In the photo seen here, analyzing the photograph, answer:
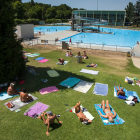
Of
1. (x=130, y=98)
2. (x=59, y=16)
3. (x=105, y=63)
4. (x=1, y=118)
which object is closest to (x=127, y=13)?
(x=59, y=16)

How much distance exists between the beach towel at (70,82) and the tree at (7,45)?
4321 mm

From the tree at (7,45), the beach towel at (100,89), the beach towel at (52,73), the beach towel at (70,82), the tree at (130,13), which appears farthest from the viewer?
the tree at (130,13)

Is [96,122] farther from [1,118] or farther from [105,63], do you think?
[105,63]

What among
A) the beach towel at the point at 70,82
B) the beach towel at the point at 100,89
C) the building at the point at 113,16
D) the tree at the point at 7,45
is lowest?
the beach towel at the point at 100,89

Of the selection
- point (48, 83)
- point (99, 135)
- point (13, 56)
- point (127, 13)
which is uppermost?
point (127, 13)

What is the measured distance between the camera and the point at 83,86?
1142cm

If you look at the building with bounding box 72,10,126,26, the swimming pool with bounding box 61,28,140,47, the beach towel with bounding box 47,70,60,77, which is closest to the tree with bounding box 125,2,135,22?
the building with bounding box 72,10,126,26

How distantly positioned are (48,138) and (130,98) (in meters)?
6.14

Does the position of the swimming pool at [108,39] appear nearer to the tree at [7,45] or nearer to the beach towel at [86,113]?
the tree at [7,45]

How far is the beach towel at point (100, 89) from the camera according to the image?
34.2 ft

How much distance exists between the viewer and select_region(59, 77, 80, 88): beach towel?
1143cm

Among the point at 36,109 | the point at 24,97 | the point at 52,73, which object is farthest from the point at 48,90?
the point at 52,73

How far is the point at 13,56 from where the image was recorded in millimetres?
11797

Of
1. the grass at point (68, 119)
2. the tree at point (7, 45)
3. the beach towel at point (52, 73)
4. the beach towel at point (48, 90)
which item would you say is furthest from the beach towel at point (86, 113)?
the tree at point (7, 45)
